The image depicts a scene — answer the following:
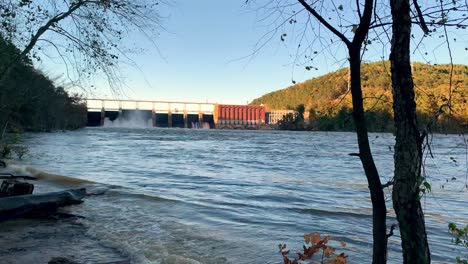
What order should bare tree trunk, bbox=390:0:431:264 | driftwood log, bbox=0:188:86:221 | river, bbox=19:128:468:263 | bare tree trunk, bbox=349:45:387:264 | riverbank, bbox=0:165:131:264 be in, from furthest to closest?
driftwood log, bbox=0:188:86:221, river, bbox=19:128:468:263, riverbank, bbox=0:165:131:264, bare tree trunk, bbox=349:45:387:264, bare tree trunk, bbox=390:0:431:264

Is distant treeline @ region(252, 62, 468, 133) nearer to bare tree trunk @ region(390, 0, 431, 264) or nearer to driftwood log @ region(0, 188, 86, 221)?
bare tree trunk @ region(390, 0, 431, 264)

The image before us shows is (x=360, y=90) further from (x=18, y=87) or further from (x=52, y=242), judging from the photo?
(x=18, y=87)

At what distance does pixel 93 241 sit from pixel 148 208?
5.55m

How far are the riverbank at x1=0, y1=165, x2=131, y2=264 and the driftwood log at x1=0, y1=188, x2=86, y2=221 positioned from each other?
0.24m

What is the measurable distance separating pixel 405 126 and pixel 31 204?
36.6ft

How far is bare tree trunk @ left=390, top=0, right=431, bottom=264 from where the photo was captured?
9.25 ft

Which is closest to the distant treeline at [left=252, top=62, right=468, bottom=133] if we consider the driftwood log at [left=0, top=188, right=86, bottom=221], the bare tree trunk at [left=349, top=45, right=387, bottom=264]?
the bare tree trunk at [left=349, top=45, right=387, bottom=264]

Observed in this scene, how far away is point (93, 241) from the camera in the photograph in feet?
32.1

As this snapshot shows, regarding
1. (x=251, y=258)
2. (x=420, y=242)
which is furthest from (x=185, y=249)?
(x=420, y=242)

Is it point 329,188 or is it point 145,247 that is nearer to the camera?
point 145,247

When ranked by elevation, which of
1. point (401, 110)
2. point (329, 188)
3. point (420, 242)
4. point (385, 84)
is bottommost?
point (329, 188)

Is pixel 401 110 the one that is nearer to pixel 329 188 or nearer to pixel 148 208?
pixel 148 208

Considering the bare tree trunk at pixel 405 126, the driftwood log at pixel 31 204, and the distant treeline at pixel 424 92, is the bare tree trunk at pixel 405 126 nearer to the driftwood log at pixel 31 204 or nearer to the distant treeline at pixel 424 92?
the distant treeline at pixel 424 92

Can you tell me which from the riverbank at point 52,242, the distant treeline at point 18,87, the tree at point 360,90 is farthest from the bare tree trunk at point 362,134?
the distant treeline at point 18,87
